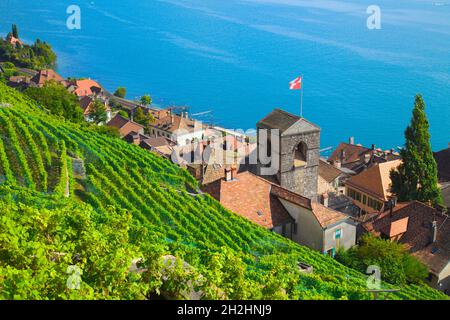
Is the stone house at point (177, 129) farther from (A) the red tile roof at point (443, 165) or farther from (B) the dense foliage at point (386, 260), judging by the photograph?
(B) the dense foliage at point (386, 260)

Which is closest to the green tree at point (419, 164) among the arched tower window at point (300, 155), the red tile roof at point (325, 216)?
the arched tower window at point (300, 155)

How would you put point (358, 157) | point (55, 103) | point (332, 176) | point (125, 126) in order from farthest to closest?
point (125, 126) → point (358, 157) → point (55, 103) → point (332, 176)

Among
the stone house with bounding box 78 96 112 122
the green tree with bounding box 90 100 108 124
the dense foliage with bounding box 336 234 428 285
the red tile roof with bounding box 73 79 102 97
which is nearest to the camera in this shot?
the dense foliage with bounding box 336 234 428 285

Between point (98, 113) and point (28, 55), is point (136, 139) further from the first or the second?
point (28, 55)

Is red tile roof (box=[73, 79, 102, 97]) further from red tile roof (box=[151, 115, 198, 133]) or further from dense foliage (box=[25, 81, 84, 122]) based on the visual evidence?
dense foliage (box=[25, 81, 84, 122])

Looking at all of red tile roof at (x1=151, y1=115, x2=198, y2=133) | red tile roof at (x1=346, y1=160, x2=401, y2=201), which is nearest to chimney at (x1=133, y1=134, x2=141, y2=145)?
red tile roof at (x1=151, y1=115, x2=198, y2=133)

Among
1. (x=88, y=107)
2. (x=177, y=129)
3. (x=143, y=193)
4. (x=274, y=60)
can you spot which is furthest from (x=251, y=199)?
(x=274, y=60)
